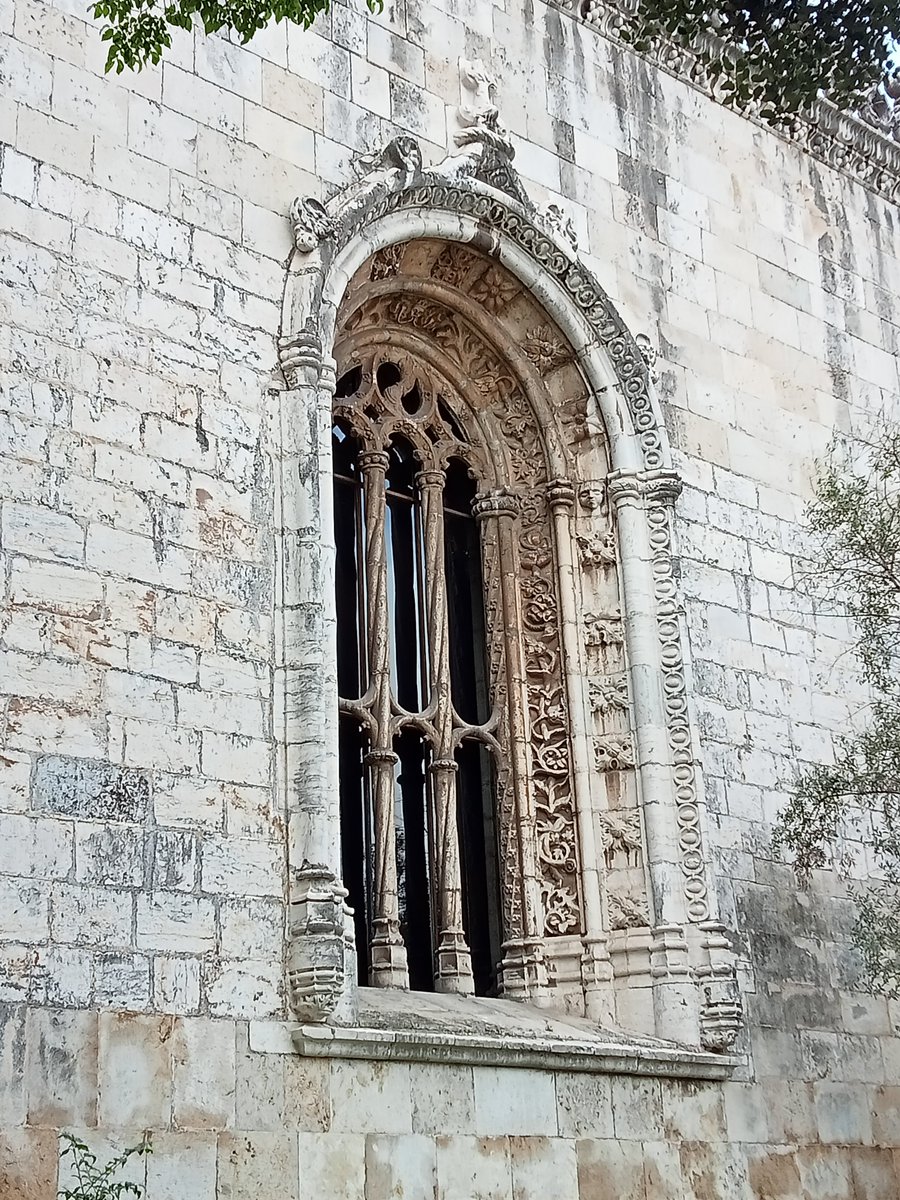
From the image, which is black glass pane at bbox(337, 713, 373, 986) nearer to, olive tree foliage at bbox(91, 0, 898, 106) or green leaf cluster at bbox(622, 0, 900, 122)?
olive tree foliage at bbox(91, 0, 898, 106)

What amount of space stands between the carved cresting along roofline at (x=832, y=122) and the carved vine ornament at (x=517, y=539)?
164 centimetres

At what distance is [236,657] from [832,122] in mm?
7478

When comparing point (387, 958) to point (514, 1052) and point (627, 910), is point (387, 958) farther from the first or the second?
point (627, 910)

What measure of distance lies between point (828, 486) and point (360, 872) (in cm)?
421

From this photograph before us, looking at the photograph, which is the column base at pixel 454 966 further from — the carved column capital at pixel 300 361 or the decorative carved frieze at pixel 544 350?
the decorative carved frieze at pixel 544 350

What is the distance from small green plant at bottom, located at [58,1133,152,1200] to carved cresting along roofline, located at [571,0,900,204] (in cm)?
793

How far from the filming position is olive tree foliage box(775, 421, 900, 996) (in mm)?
10305

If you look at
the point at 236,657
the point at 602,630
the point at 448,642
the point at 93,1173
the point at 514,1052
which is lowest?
the point at 93,1173

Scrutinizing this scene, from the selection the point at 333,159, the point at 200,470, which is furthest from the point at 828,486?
the point at 200,470

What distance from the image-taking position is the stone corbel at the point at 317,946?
774 cm

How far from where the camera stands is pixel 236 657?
8195 millimetres

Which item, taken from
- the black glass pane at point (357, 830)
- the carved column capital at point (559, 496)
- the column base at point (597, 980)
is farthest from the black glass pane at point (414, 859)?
the carved column capital at point (559, 496)

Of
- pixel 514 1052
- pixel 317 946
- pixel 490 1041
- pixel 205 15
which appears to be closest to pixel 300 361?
pixel 205 15

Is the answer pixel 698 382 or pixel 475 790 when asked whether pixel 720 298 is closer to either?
pixel 698 382
